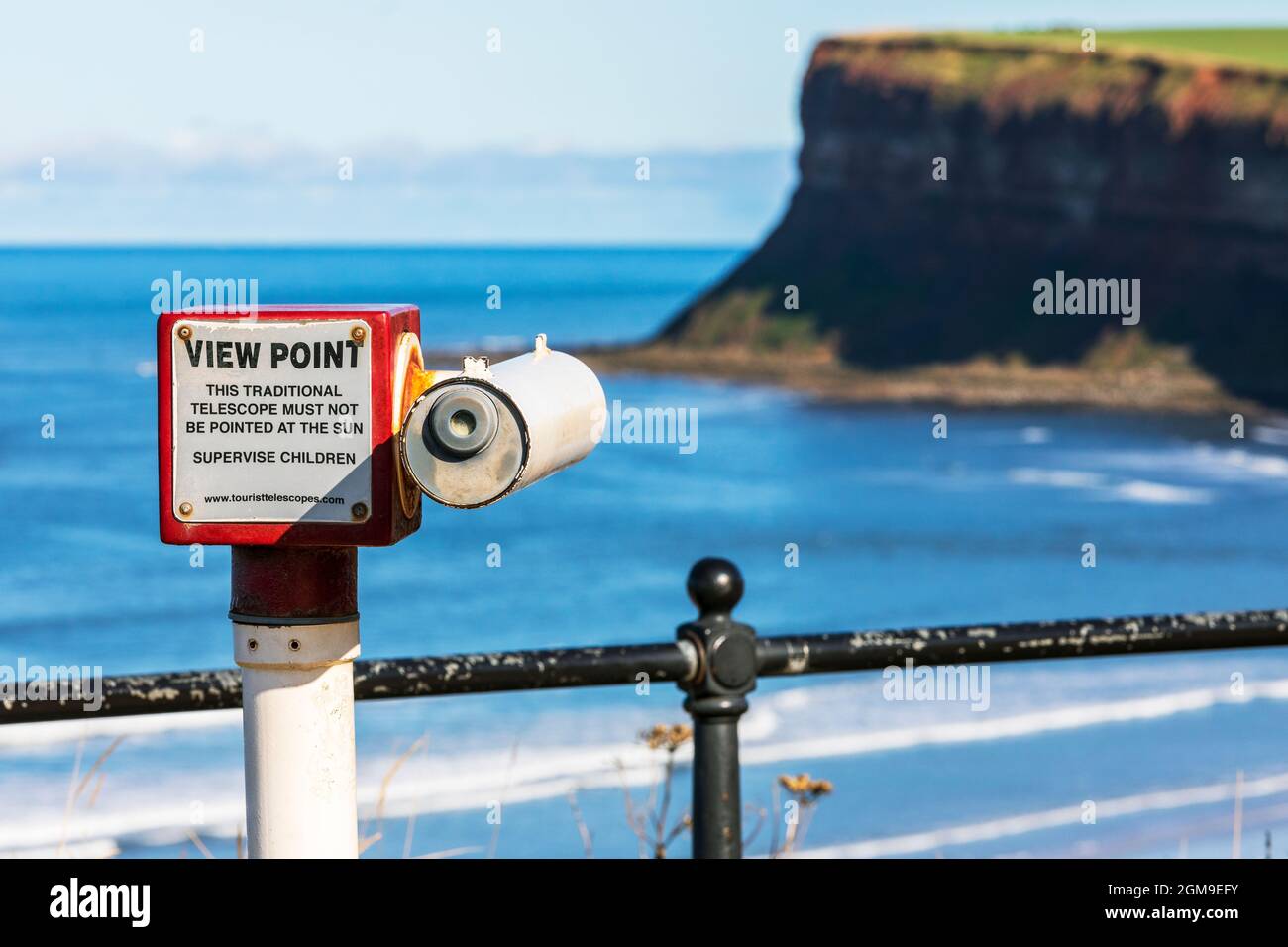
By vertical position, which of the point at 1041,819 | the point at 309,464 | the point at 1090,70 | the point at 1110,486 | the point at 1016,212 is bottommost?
the point at 1041,819

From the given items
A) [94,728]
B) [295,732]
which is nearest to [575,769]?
[94,728]

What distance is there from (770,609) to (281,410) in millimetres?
24404

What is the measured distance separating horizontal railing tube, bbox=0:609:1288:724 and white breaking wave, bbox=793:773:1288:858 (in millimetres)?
8083

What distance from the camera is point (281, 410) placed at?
1676 millimetres

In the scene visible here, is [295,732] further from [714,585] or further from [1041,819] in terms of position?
[1041,819]

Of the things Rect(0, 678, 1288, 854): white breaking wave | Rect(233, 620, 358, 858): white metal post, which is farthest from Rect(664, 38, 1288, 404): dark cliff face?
Rect(233, 620, 358, 858): white metal post

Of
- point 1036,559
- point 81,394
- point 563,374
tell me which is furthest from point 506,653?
point 81,394

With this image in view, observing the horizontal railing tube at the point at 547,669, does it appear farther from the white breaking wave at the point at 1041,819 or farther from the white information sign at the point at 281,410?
the white breaking wave at the point at 1041,819

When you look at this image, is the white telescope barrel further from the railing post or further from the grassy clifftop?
the grassy clifftop

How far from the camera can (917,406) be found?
6594 cm

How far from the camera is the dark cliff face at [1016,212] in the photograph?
63312 millimetres

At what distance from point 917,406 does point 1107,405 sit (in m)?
6.99

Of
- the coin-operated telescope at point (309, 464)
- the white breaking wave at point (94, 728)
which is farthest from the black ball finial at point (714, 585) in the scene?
the white breaking wave at point (94, 728)
